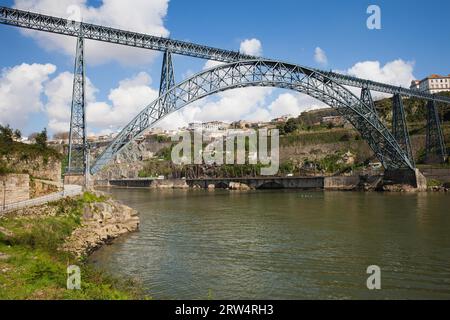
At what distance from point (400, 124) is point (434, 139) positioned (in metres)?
10.1

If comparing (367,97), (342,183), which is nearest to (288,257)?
(367,97)

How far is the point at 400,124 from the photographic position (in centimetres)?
4788

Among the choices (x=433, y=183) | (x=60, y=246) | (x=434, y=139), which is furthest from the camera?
(x=434, y=139)

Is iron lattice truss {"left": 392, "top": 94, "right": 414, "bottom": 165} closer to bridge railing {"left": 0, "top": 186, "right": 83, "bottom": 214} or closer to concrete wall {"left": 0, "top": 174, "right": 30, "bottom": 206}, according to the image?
bridge railing {"left": 0, "top": 186, "right": 83, "bottom": 214}

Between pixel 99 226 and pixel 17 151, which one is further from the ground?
pixel 17 151

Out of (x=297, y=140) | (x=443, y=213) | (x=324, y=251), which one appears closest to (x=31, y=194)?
(x=324, y=251)

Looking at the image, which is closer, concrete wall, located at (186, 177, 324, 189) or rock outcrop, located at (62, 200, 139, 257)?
rock outcrop, located at (62, 200, 139, 257)

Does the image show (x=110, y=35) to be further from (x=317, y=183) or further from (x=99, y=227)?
(x=317, y=183)

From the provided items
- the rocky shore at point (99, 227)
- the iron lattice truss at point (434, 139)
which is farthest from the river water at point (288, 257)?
the iron lattice truss at point (434, 139)

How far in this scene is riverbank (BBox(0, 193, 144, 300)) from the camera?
26.9 feet

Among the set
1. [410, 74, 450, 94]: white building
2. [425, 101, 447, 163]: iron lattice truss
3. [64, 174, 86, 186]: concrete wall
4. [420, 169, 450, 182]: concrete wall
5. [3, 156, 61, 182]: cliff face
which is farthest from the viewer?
[410, 74, 450, 94]: white building

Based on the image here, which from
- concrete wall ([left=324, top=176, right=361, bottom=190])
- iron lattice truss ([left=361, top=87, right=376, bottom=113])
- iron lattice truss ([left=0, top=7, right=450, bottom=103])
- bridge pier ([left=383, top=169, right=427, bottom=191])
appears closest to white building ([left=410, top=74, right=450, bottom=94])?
→ concrete wall ([left=324, top=176, right=361, bottom=190])
